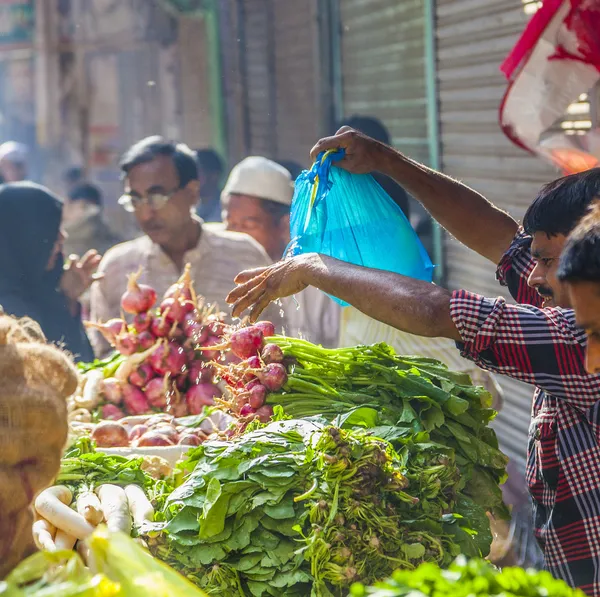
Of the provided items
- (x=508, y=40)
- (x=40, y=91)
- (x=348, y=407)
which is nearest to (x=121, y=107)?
(x=40, y=91)

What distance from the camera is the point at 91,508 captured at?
2.66 m

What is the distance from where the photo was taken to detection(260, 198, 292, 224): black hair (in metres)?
6.06

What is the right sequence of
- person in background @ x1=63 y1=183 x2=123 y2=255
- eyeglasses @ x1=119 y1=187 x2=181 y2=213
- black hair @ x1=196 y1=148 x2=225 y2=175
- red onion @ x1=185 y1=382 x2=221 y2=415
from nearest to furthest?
red onion @ x1=185 y1=382 x2=221 y2=415 → eyeglasses @ x1=119 y1=187 x2=181 y2=213 → black hair @ x1=196 y1=148 x2=225 y2=175 → person in background @ x1=63 y1=183 x2=123 y2=255

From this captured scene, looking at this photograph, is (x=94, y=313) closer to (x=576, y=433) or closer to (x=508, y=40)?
(x=508, y=40)

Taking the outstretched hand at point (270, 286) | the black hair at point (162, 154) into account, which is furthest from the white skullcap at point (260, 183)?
the outstretched hand at point (270, 286)

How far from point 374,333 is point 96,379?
1.21m

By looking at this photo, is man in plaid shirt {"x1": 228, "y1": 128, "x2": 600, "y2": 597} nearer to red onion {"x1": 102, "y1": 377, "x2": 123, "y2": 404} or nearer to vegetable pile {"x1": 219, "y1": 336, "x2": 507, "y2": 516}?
vegetable pile {"x1": 219, "y1": 336, "x2": 507, "y2": 516}

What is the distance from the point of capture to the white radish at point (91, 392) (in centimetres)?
393

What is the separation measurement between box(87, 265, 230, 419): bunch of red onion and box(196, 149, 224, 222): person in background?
4.42m

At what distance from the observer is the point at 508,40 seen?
588 centimetres

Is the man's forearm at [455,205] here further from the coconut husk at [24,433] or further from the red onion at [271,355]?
the coconut husk at [24,433]

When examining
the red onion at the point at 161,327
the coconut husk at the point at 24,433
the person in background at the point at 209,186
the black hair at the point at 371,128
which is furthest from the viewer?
the person in background at the point at 209,186

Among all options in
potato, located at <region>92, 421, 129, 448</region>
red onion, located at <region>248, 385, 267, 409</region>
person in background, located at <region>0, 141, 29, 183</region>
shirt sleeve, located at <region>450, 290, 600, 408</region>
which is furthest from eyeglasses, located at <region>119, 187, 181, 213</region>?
person in background, located at <region>0, 141, 29, 183</region>

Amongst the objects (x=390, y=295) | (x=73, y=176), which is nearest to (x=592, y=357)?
(x=390, y=295)
